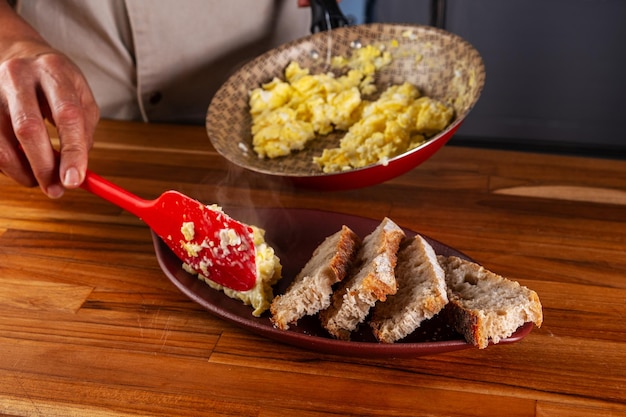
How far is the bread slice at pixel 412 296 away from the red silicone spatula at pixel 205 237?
9.5 inches

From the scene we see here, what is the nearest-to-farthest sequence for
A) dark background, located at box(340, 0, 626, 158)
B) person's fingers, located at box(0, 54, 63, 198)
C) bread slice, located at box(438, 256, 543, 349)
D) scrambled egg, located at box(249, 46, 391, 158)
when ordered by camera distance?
1. bread slice, located at box(438, 256, 543, 349)
2. person's fingers, located at box(0, 54, 63, 198)
3. scrambled egg, located at box(249, 46, 391, 158)
4. dark background, located at box(340, 0, 626, 158)

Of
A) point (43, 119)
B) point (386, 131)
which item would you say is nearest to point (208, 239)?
point (43, 119)

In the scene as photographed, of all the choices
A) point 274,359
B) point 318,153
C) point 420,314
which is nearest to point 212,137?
point 318,153

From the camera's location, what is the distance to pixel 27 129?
1.39m

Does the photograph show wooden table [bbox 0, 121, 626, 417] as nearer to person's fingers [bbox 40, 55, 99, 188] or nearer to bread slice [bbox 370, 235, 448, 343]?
bread slice [bbox 370, 235, 448, 343]

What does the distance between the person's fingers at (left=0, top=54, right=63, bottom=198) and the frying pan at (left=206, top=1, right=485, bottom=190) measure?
1.30 ft

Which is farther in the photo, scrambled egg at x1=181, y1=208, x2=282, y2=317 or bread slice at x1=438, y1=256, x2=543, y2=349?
scrambled egg at x1=181, y1=208, x2=282, y2=317

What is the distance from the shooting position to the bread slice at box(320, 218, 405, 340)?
112 centimetres

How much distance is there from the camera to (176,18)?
2.01m

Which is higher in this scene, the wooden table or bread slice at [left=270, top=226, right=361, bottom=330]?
bread slice at [left=270, top=226, right=361, bottom=330]

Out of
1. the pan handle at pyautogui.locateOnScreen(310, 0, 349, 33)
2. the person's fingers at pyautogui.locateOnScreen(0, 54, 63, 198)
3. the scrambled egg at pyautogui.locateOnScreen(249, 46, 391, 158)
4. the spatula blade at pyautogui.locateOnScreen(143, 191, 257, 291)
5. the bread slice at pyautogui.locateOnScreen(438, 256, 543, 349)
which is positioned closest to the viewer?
the bread slice at pyautogui.locateOnScreen(438, 256, 543, 349)

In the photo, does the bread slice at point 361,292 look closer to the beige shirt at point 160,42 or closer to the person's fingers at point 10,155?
the person's fingers at point 10,155

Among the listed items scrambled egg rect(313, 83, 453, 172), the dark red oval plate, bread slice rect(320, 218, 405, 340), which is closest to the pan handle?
scrambled egg rect(313, 83, 453, 172)

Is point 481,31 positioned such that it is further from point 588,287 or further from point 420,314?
point 420,314
